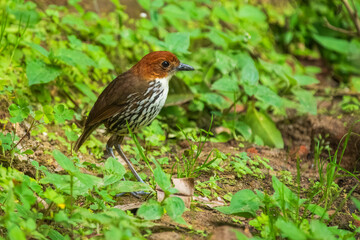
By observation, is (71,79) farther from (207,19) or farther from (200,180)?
(207,19)

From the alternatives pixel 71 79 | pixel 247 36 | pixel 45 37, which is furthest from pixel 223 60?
pixel 45 37

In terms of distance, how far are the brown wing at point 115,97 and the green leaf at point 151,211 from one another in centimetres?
131

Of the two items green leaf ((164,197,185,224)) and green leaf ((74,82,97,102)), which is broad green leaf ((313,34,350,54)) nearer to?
green leaf ((74,82,97,102))

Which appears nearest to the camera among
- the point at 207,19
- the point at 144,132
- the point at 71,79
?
the point at 144,132

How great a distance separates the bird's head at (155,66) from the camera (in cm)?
439

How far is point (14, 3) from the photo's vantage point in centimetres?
557

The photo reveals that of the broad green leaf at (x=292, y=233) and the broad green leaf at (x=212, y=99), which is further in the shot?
the broad green leaf at (x=212, y=99)

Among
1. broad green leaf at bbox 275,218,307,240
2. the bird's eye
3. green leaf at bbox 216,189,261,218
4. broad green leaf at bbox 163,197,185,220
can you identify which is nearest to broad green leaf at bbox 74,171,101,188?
broad green leaf at bbox 163,197,185,220

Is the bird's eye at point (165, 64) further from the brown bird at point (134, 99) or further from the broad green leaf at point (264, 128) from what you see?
the broad green leaf at point (264, 128)

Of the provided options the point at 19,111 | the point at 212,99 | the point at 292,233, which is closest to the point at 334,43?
the point at 212,99

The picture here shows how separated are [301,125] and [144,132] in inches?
72.7

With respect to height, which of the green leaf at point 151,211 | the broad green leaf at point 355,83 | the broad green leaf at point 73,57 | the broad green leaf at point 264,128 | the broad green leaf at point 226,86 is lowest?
the broad green leaf at point 355,83

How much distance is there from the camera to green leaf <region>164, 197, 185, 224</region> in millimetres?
3014

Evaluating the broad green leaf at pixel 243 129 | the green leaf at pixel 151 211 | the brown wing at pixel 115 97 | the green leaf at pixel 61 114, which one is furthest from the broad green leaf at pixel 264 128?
the green leaf at pixel 151 211
